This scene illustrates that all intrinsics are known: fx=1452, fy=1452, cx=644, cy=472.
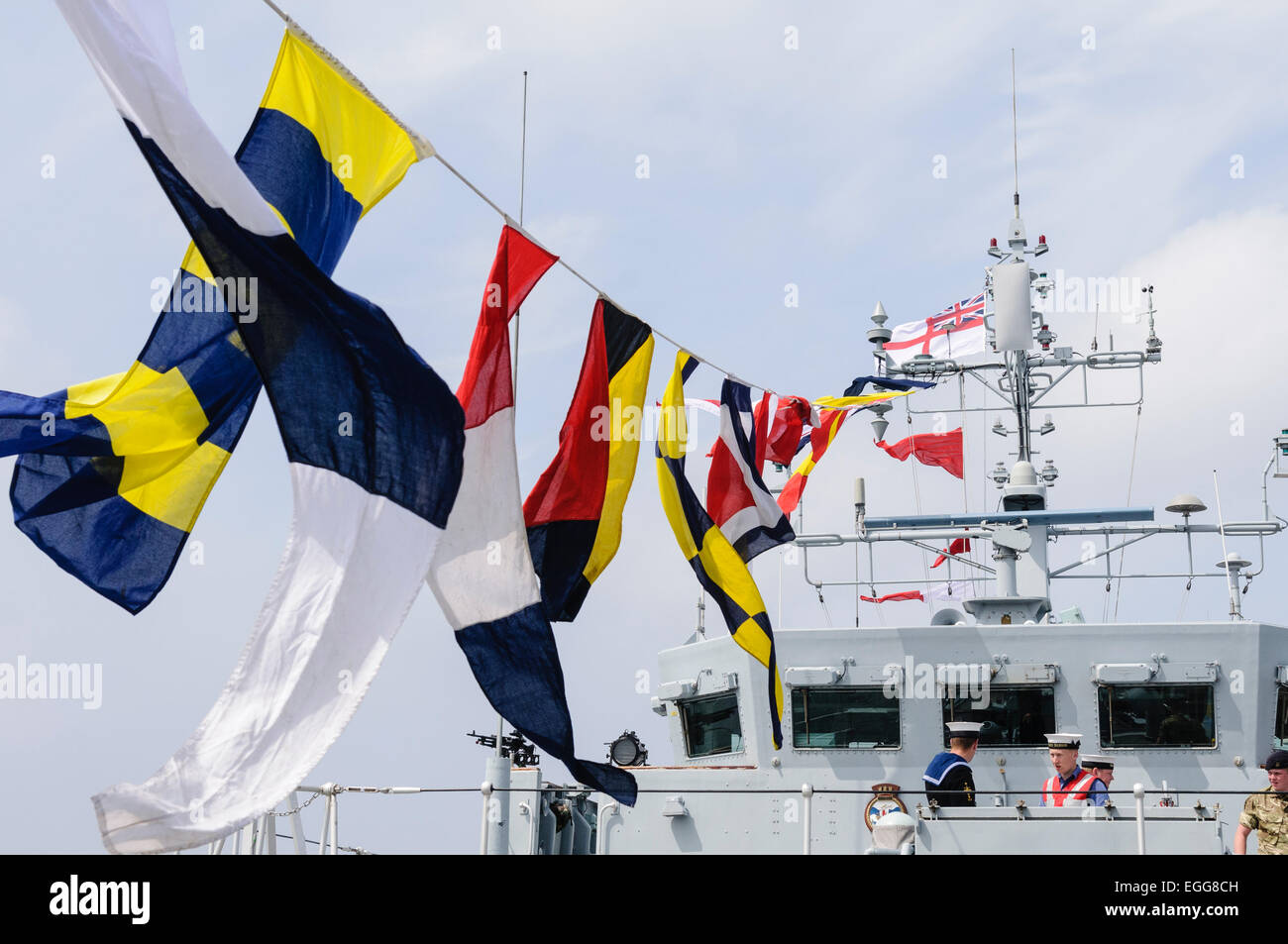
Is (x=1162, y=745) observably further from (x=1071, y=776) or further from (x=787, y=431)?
A: (x=787, y=431)

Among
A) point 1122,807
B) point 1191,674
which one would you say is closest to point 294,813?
point 1122,807

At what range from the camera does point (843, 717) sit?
12531mm

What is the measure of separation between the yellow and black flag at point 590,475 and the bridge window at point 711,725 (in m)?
3.68

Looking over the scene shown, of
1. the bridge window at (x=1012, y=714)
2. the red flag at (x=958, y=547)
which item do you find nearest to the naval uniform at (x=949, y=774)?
the bridge window at (x=1012, y=714)

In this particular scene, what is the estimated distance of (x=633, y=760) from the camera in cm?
1301

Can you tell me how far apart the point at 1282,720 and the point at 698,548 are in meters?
5.39

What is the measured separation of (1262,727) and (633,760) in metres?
5.31

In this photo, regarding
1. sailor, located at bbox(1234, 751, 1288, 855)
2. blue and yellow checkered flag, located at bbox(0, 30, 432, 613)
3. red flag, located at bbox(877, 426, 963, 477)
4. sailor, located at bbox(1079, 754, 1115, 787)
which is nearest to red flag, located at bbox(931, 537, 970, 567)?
red flag, located at bbox(877, 426, 963, 477)

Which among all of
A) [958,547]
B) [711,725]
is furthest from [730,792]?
Result: [958,547]

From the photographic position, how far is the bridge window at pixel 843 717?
12.4 meters

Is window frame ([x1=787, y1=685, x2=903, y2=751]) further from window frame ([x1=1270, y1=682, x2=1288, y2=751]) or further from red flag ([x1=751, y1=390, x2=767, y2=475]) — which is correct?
window frame ([x1=1270, y1=682, x2=1288, y2=751])

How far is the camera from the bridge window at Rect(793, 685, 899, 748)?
40.8 ft

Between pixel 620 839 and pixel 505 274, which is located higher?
pixel 505 274
